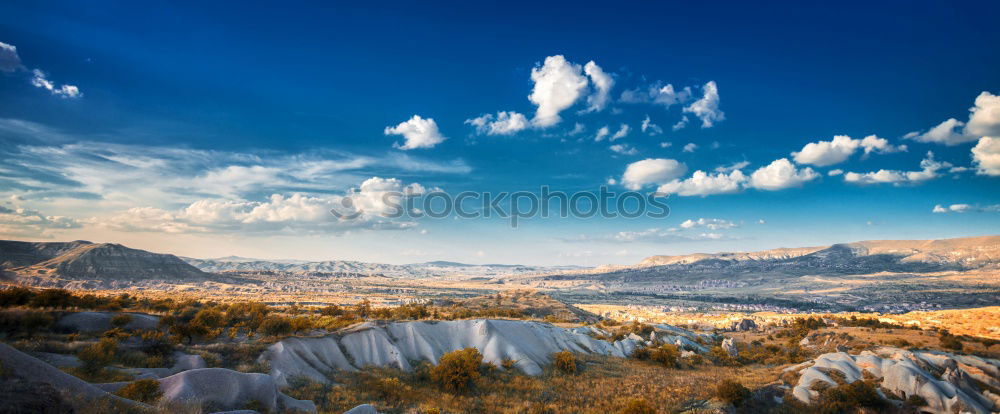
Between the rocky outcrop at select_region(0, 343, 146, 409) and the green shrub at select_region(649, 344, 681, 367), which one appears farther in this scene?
the green shrub at select_region(649, 344, 681, 367)

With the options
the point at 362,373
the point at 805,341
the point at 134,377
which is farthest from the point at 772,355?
the point at 134,377

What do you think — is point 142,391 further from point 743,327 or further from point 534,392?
point 743,327

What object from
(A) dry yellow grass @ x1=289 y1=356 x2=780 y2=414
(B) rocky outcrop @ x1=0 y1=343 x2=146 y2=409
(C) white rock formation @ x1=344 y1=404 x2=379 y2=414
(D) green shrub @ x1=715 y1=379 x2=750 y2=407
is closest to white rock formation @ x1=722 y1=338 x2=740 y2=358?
(A) dry yellow grass @ x1=289 y1=356 x2=780 y2=414

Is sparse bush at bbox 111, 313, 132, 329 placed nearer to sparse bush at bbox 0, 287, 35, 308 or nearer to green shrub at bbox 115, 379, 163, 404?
sparse bush at bbox 0, 287, 35, 308

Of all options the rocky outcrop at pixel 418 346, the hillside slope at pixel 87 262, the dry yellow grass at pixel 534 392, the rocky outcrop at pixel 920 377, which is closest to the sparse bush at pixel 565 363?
the dry yellow grass at pixel 534 392

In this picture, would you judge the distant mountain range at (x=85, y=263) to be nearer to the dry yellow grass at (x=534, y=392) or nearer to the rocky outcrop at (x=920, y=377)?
the dry yellow grass at (x=534, y=392)

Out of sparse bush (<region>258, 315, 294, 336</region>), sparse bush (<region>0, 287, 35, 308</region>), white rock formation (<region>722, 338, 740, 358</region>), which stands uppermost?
sparse bush (<region>0, 287, 35, 308</region>)

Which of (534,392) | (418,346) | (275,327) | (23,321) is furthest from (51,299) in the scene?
(534,392)
